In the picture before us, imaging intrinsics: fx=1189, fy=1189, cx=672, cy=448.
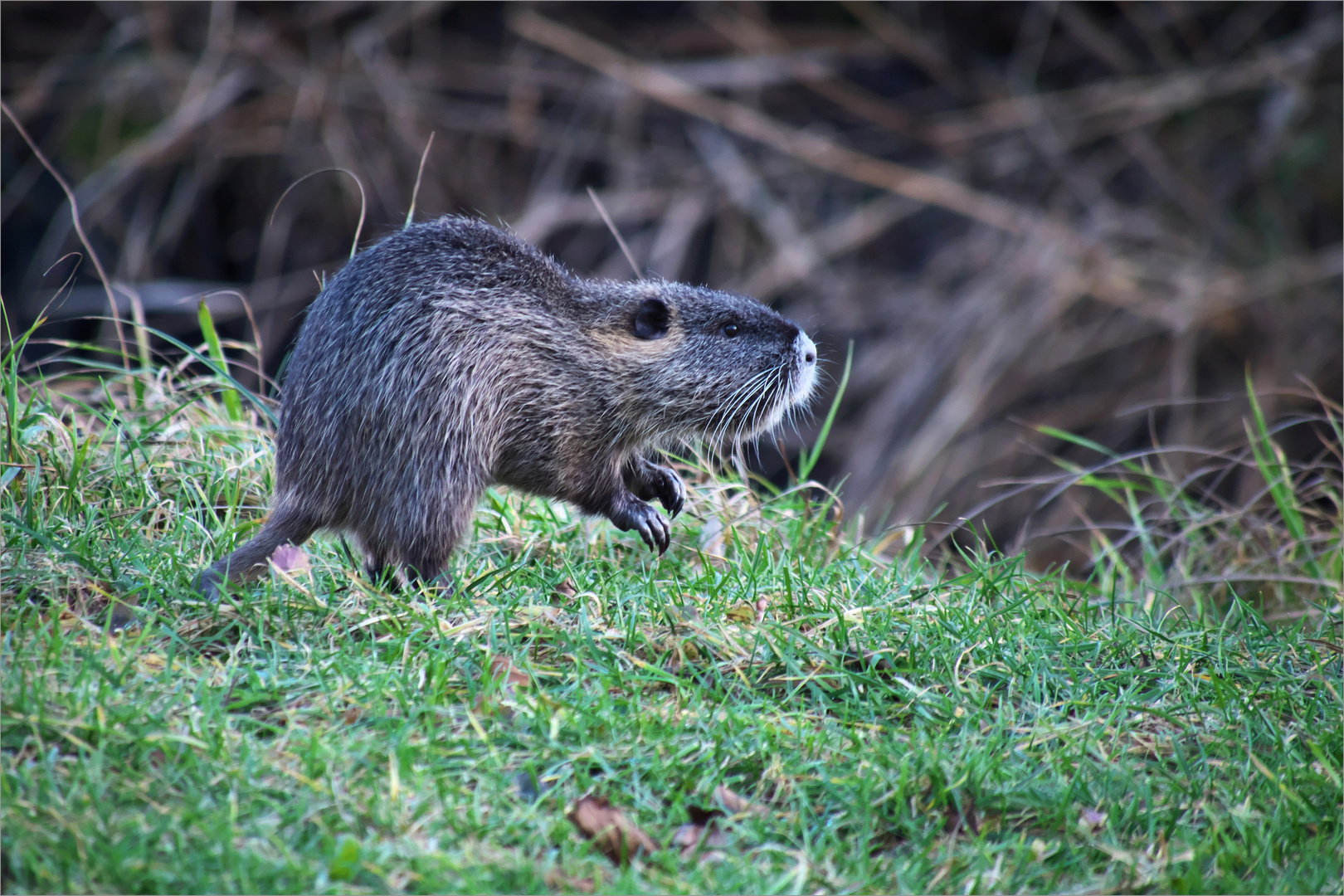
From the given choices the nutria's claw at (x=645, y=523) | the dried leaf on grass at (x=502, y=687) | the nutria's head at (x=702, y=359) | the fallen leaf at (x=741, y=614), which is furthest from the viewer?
the nutria's head at (x=702, y=359)

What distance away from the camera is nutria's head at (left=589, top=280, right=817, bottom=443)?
3143mm

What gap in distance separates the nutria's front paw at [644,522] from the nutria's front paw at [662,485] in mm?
240

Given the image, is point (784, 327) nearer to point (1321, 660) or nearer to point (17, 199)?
point (1321, 660)

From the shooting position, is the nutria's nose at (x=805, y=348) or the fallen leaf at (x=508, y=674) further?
the nutria's nose at (x=805, y=348)

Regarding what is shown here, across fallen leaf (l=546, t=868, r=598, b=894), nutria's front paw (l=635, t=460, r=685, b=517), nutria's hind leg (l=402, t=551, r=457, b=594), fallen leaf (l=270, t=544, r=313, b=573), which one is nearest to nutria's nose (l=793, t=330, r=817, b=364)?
nutria's front paw (l=635, t=460, r=685, b=517)

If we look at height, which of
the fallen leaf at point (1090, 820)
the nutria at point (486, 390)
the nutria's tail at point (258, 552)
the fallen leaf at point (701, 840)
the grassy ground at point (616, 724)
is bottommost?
the fallen leaf at point (701, 840)

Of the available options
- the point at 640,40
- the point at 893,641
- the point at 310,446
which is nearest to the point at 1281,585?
the point at 893,641

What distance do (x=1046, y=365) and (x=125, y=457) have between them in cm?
470

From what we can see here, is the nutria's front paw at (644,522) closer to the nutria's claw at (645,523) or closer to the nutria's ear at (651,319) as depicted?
the nutria's claw at (645,523)

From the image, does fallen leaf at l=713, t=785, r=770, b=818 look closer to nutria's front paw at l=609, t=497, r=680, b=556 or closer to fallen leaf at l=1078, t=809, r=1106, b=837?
fallen leaf at l=1078, t=809, r=1106, b=837

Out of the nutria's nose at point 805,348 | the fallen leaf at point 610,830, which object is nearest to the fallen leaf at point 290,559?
the fallen leaf at point 610,830

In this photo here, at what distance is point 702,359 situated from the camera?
321 centimetres

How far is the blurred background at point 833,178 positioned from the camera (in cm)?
629

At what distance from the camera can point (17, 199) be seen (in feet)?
19.8
